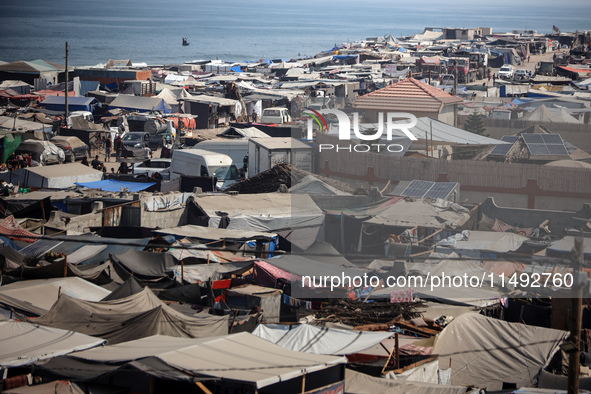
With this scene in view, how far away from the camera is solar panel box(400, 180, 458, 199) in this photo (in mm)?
14109

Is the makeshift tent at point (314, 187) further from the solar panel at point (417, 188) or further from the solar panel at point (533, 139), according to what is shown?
the solar panel at point (533, 139)

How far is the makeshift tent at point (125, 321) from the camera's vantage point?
8.90 meters

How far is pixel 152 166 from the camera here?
76.6ft

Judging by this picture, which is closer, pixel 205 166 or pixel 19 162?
pixel 205 166

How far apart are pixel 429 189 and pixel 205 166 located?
8.80 m

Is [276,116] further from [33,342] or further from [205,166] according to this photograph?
[33,342]

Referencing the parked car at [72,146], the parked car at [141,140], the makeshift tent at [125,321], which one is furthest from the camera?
the parked car at [141,140]

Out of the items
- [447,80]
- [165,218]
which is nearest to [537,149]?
[165,218]

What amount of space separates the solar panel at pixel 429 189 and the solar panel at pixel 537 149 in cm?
361

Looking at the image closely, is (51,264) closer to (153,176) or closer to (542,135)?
(153,176)

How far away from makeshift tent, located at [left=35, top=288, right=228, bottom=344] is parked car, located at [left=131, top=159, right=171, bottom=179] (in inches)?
→ 506

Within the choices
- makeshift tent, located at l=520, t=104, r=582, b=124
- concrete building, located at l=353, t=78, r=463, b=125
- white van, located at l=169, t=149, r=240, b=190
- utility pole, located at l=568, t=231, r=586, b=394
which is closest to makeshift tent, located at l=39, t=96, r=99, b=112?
white van, located at l=169, t=149, r=240, b=190

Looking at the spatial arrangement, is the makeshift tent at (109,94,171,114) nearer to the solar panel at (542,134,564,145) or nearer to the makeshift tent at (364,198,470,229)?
the solar panel at (542,134,564,145)

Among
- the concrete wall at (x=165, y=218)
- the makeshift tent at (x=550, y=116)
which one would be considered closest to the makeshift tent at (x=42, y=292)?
the concrete wall at (x=165, y=218)
